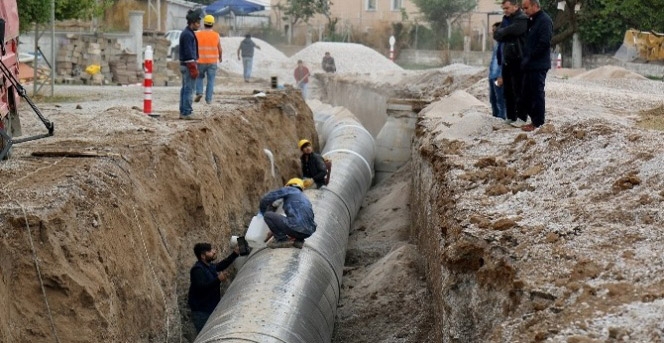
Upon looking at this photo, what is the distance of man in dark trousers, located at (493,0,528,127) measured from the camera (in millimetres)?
11188

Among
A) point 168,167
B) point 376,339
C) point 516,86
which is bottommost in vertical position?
point 376,339

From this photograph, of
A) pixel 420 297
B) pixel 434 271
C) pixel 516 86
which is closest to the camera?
pixel 434 271

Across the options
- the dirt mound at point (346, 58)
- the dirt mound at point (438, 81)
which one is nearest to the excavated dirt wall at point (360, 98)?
the dirt mound at point (438, 81)

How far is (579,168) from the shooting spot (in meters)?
8.34

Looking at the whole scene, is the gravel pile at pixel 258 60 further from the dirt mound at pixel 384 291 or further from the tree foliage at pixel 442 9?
the dirt mound at pixel 384 291

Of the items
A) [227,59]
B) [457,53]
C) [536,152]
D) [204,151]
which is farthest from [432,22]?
[536,152]

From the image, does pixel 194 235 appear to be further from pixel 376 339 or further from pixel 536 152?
pixel 536 152

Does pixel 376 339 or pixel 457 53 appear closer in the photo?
pixel 376 339

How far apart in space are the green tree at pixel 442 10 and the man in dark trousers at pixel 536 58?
43.9 meters

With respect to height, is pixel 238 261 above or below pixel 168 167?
below

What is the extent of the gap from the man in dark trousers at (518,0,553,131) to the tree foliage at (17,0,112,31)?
33.0ft

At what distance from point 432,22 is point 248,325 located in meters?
47.8

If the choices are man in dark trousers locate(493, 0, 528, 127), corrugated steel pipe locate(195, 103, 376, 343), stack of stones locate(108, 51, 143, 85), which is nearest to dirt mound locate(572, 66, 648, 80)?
corrugated steel pipe locate(195, 103, 376, 343)

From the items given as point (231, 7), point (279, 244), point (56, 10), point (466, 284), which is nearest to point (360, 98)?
point (56, 10)
